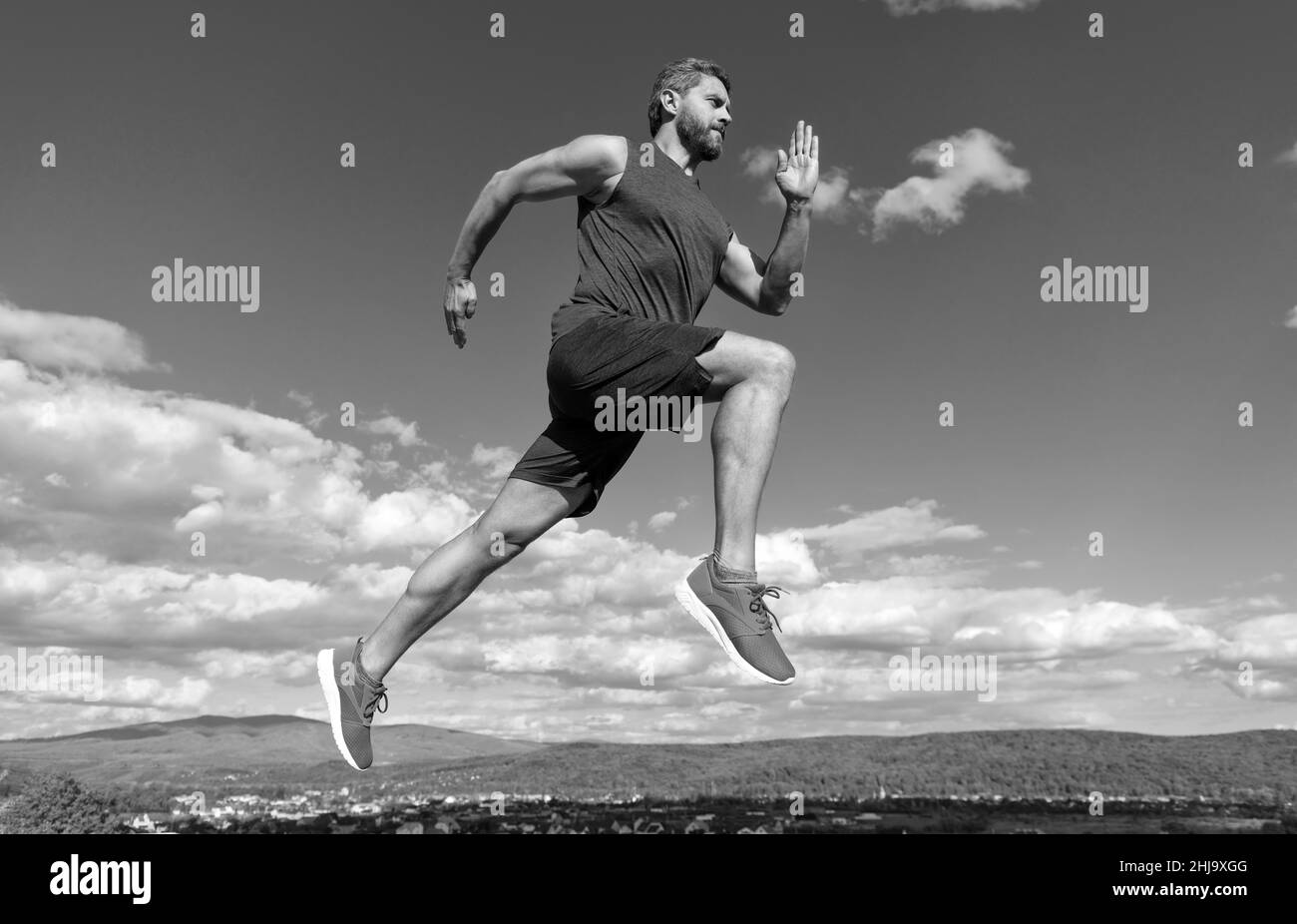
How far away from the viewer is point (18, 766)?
528 inches

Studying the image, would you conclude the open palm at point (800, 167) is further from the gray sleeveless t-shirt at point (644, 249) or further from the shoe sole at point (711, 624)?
the shoe sole at point (711, 624)

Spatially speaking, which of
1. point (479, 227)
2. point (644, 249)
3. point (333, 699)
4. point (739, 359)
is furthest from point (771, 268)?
point (333, 699)

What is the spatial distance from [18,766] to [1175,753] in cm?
4615

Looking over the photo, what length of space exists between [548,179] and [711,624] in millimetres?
2490

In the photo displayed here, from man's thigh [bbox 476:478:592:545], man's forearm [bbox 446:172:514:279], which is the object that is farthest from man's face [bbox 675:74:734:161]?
man's thigh [bbox 476:478:592:545]

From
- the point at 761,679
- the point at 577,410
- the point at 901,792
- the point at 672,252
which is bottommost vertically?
the point at 901,792

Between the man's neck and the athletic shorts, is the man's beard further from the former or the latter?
the athletic shorts

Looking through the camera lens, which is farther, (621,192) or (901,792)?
(901,792)

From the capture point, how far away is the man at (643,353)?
4.51 m

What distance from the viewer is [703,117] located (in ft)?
16.6
